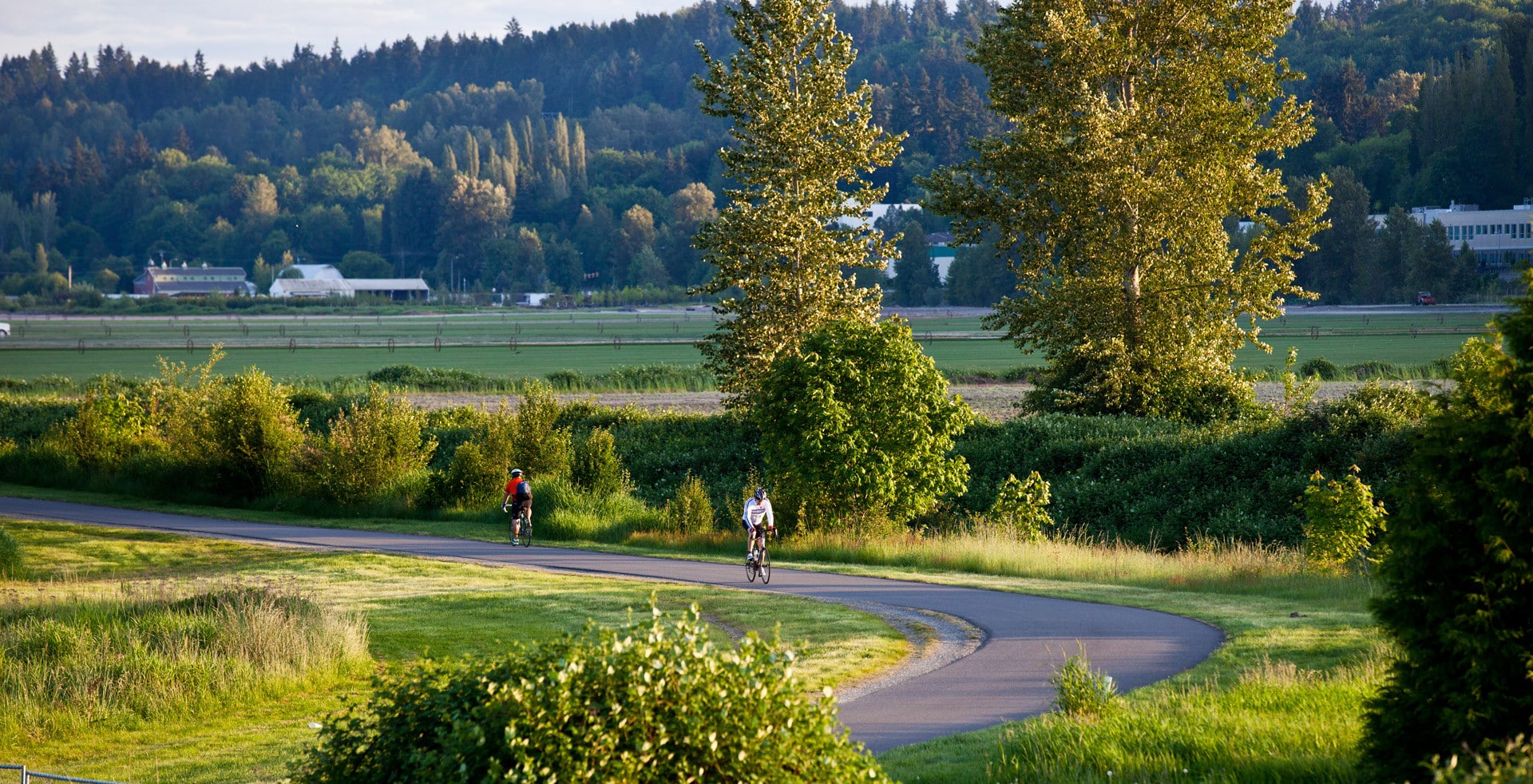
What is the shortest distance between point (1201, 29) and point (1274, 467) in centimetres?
1220

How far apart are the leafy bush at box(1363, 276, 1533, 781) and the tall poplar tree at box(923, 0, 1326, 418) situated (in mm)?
26006

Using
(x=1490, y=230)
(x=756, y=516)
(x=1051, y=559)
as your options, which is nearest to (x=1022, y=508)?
(x=1051, y=559)

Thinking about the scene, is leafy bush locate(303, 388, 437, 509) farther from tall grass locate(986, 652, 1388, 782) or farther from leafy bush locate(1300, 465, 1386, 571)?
tall grass locate(986, 652, 1388, 782)

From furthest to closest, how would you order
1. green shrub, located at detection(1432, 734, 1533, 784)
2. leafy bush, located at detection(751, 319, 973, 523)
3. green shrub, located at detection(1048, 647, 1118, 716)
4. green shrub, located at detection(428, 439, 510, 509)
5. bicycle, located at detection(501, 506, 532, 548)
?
green shrub, located at detection(428, 439, 510, 509), leafy bush, located at detection(751, 319, 973, 523), bicycle, located at detection(501, 506, 532, 548), green shrub, located at detection(1048, 647, 1118, 716), green shrub, located at detection(1432, 734, 1533, 784)

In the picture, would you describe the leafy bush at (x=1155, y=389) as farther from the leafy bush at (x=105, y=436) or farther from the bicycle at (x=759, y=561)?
the leafy bush at (x=105, y=436)

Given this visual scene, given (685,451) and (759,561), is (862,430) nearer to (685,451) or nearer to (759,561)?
(759,561)

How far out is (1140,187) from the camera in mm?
31875

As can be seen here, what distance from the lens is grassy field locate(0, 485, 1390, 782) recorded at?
827cm

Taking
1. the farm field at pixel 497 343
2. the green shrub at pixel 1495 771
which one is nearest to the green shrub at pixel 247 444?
the green shrub at pixel 1495 771

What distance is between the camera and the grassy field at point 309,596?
11.3 m

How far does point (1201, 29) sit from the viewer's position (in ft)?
111

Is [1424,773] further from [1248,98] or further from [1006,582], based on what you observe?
[1248,98]

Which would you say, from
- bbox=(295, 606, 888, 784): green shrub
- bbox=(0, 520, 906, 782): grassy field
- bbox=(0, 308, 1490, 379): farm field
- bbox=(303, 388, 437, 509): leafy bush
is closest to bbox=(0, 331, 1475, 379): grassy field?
bbox=(0, 308, 1490, 379): farm field

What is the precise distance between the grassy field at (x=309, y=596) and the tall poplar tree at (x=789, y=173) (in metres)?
12.6
